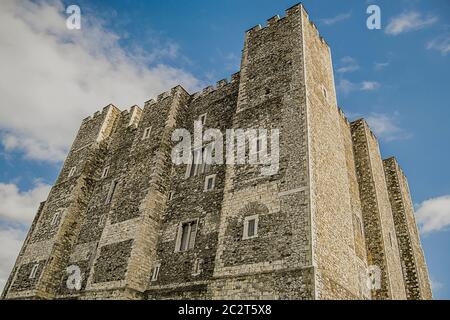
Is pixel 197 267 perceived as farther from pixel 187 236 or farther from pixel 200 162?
pixel 200 162

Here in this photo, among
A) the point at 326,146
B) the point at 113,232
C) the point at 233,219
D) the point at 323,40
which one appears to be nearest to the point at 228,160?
the point at 233,219

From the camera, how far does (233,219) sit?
1358 cm

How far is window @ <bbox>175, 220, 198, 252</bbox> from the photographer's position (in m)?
16.1

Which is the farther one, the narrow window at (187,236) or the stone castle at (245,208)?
the narrow window at (187,236)

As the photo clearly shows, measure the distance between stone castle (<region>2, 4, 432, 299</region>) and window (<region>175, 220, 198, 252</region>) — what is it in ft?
0.19

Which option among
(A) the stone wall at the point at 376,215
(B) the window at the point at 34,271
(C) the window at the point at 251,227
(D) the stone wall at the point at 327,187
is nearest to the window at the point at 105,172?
(B) the window at the point at 34,271

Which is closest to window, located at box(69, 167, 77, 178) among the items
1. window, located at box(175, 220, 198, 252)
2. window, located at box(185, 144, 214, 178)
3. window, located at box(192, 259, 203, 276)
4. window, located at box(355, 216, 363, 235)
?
window, located at box(185, 144, 214, 178)

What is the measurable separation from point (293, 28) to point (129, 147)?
497 inches

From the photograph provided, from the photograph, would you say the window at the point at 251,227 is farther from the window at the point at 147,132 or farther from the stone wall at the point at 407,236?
the stone wall at the point at 407,236

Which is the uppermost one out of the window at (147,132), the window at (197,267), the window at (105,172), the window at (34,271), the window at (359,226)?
the window at (147,132)

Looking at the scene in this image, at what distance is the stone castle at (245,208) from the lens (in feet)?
40.2

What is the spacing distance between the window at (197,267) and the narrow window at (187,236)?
0.93 meters

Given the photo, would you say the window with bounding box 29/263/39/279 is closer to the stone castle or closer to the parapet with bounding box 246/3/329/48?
the stone castle
